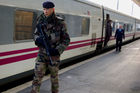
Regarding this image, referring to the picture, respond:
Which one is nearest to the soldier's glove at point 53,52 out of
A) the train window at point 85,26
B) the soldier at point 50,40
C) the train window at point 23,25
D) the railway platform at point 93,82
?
the soldier at point 50,40

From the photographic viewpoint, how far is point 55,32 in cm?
333

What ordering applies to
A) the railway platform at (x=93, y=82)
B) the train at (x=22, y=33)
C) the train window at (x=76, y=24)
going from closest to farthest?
the train at (x=22, y=33) → the railway platform at (x=93, y=82) → the train window at (x=76, y=24)

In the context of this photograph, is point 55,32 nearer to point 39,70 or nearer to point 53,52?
point 53,52

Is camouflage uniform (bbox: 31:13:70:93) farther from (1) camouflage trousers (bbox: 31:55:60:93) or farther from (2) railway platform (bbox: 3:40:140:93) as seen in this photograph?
(2) railway platform (bbox: 3:40:140:93)

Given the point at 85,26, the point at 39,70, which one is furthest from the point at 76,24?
the point at 39,70

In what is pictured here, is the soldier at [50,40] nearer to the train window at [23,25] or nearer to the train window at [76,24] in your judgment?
the train window at [23,25]

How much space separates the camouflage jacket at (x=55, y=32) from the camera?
10.8 feet

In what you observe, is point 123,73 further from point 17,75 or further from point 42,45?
point 42,45

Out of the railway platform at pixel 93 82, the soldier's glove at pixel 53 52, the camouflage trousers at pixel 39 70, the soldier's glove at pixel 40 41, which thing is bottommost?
the railway platform at pixel 93 82

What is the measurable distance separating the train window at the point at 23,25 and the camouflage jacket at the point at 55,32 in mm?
1818

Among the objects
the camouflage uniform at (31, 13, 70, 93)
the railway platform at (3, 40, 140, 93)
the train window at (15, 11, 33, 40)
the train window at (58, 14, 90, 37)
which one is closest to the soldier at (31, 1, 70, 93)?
the camouflage uniform at (31, 13, 70, 93)

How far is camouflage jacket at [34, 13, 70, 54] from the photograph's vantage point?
10.8 ft

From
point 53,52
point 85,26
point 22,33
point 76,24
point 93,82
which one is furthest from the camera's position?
point 85,26

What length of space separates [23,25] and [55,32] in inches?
84.7
